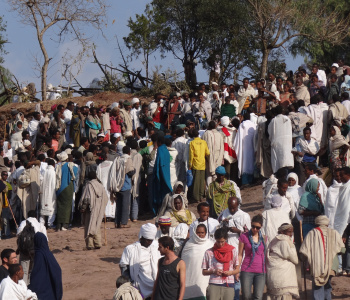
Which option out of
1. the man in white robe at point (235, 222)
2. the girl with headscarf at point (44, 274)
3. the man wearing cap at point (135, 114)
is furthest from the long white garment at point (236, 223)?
the man wearing cap at point (135, 114)

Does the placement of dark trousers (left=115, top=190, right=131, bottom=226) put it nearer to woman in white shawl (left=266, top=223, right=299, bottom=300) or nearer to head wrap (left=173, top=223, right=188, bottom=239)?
head wrap (left=173, top=223, right=188, bottom=239)

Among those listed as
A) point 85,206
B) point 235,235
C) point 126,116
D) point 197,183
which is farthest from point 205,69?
point 235,235

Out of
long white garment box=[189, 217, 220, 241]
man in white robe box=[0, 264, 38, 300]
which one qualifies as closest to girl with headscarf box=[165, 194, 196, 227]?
long white garment box=[189, 217, 220, 241]

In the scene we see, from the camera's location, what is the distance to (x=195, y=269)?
436 inches

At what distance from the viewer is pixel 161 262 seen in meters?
10.2

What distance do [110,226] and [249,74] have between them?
481 inches

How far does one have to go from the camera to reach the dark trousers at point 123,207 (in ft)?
56.5

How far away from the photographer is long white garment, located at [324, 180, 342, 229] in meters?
12.9

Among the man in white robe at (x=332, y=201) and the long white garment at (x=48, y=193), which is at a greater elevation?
the long white garment at (x=48, y=193)

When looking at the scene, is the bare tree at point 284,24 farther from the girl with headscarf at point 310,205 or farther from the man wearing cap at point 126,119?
the girl with headscarf at point 310,205

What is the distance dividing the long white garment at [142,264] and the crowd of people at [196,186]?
14mm

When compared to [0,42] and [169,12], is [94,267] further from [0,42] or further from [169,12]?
[0,42]

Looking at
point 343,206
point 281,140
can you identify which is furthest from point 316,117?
point 343,206

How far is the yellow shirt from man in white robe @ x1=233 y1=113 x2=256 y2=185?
0.98m
